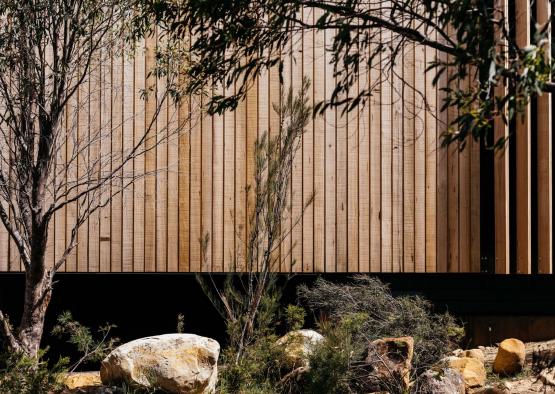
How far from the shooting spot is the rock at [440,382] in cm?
650

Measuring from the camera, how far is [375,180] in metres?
8.32

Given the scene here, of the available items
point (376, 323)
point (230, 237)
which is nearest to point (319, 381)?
point (376, 323)

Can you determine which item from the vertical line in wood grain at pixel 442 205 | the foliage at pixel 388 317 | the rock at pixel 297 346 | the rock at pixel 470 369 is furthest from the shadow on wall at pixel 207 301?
the rock at pixel 297 346

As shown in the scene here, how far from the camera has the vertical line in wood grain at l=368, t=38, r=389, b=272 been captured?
27.1 ft

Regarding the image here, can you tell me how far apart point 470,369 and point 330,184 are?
2158mm

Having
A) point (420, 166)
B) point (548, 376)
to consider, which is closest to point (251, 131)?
point (420, 166)

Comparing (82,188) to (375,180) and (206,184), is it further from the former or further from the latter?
(375,180)

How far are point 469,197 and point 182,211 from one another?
2685 millimetres

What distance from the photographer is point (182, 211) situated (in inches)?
324

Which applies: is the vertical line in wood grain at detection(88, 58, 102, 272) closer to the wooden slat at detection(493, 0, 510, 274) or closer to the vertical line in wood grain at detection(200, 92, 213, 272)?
the vertical line in wood grain at detection(200, 92, 213, 272)

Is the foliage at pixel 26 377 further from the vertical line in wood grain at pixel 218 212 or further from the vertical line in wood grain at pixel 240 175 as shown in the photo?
the vertical line in wood grain at pixel 240 175

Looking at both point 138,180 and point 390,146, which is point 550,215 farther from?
point 138,180

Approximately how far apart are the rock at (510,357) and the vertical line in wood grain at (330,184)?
1684 millimetres

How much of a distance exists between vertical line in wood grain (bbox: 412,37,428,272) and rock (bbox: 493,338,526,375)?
1.16 metres
